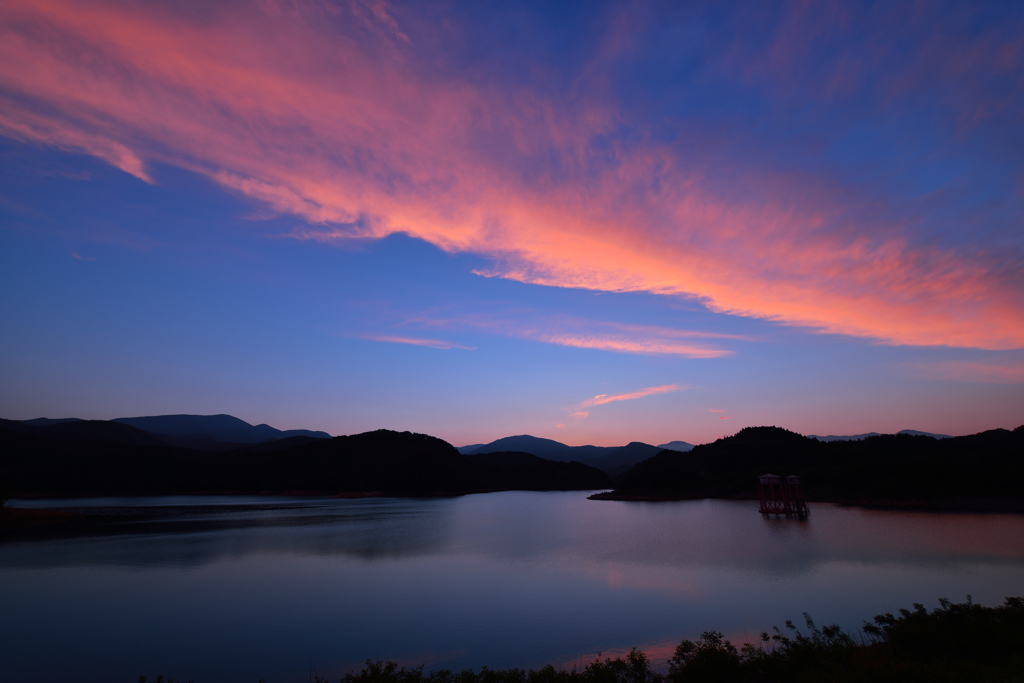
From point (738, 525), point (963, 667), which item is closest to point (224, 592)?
point (963, 667)

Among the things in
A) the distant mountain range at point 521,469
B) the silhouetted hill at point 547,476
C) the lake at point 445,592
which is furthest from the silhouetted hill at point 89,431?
the lake at point 445,592

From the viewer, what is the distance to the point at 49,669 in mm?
10258

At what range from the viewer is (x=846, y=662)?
26.0 feet

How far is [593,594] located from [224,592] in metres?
13.3

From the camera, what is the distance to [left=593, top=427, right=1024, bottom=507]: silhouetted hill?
38188 mm

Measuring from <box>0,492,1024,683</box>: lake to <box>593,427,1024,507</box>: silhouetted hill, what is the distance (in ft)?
31.1

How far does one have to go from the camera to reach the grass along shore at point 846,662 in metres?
6.88

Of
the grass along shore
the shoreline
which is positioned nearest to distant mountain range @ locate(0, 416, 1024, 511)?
the shoreline

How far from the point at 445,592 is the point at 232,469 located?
306 ft

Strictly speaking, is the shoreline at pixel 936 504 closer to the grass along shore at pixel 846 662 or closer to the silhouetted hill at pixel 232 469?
the grass along shore at pixel 846 662

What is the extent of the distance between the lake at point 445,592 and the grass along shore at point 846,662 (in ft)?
6.63

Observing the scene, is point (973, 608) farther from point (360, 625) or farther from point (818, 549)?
point (360, 625)

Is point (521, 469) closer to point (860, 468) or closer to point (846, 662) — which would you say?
point (860, 468)

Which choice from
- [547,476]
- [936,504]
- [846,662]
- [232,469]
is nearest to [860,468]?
[936,504]
